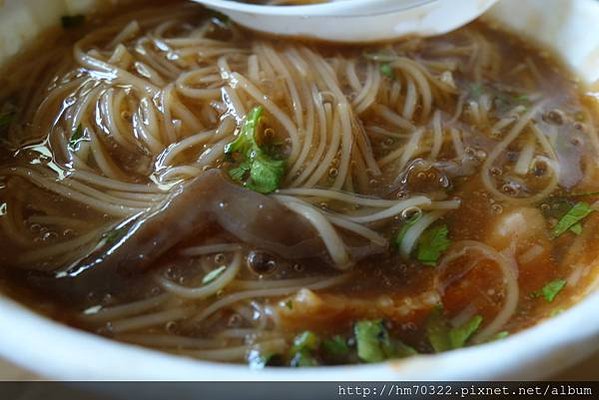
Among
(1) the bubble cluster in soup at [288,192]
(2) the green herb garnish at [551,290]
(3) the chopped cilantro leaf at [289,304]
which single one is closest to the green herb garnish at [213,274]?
(1) the bubble cluster in soup at [288,192]

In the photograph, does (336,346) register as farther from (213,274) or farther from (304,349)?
(213,274)

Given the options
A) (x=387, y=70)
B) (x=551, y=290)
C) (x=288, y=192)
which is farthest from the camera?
(x=387, y=70)

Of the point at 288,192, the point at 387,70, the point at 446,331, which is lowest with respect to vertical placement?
the point at 446,331

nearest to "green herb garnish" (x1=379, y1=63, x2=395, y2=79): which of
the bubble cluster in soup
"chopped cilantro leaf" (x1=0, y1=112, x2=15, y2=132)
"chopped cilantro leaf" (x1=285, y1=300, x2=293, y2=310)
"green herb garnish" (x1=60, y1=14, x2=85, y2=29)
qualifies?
the bubble cluster in soup

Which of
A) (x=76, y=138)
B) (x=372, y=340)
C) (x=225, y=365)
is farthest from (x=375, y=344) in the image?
(x=76, y=138)

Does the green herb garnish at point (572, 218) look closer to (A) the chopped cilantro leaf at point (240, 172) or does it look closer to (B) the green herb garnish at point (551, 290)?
(B) the green herb garnish at point (551, 290)

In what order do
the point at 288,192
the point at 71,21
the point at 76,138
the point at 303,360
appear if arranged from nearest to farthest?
the point at 303,360 < the point at 288,192 < the point at 76,138 < the point at 71,21

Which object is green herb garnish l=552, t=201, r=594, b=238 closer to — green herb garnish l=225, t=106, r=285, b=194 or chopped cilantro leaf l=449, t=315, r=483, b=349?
chopped cilantro leaf l=449, t=315, r=483, b=349

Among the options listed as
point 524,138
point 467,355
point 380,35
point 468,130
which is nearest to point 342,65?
point 380,35
